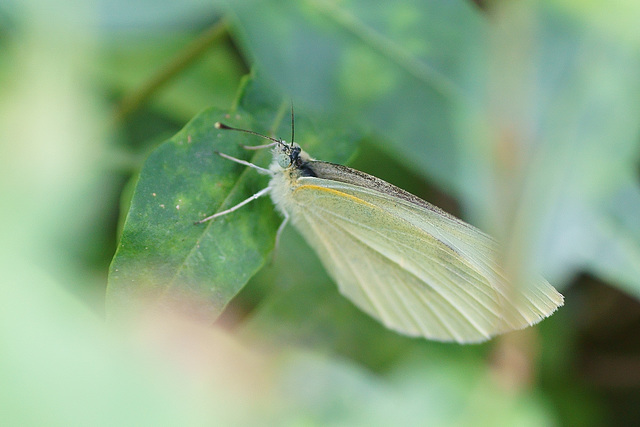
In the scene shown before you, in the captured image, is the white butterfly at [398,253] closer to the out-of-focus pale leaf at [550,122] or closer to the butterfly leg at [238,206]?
the butterfly leg at [238,206]

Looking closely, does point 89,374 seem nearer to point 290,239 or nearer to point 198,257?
point 198,257

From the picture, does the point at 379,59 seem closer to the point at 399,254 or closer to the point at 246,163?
the point at 246,163

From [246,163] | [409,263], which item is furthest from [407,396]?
[246,163]

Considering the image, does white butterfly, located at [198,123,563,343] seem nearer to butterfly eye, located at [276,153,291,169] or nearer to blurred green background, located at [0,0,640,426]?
butterfly eye, located at [276,153,291,169]

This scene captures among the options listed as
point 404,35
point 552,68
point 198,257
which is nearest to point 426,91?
point 404,35

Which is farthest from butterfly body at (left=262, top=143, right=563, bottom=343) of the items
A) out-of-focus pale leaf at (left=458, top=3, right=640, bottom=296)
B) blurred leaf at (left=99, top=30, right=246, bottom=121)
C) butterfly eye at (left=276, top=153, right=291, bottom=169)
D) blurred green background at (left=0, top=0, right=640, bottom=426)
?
out-of-focus pale leaf at (left=458, top=3, right=640, bottom=296)

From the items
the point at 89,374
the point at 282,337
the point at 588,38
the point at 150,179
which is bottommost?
the point at 89,374
